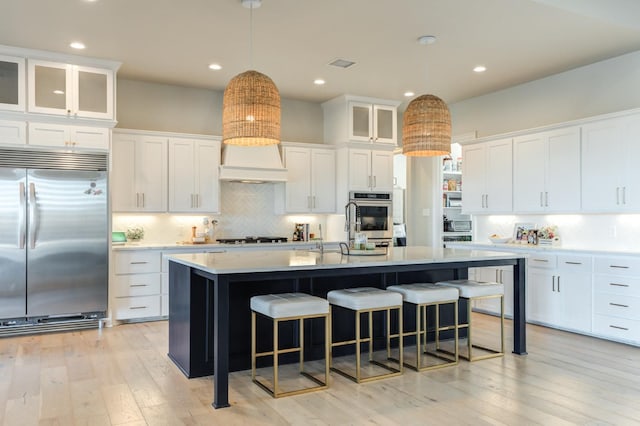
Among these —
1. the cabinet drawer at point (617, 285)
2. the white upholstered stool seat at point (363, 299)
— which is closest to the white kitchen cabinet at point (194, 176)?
the white upholstered stool seat at point (363, 299)

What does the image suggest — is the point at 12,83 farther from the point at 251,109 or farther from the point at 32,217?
the point at 251,109

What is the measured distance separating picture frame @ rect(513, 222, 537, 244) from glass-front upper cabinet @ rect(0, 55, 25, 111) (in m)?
5.75

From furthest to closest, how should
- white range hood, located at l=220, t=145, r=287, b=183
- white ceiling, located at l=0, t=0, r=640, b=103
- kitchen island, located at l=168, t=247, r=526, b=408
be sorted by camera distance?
white range hood, located at l=220, t=145, r=287, b=183, white ceiling, located at l=0, t=0, r=640, b=103, kitchen island, located at l=168, t=247, r=526, b=408

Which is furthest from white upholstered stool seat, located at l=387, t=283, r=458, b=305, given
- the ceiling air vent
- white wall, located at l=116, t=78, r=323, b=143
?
white wall, located at l=116, t=78, r=323, b=143

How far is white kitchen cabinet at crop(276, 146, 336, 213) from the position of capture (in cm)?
690

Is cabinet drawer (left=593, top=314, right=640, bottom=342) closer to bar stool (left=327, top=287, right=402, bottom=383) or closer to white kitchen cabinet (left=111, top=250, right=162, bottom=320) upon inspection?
bar stool (left=327, top=287, right=402, bottom=383)

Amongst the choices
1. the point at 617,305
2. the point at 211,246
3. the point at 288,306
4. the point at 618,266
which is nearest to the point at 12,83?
the point at 211,246

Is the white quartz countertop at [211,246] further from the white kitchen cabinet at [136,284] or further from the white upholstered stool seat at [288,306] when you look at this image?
the white upholstered stool seat at [288,306]

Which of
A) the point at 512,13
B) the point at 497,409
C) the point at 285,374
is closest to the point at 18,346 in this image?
the point at 285,374

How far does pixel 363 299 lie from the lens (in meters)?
3.70

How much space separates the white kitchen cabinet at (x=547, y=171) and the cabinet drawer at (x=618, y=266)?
0.70 m

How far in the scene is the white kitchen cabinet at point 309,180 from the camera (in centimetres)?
690

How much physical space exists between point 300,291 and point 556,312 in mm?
2996

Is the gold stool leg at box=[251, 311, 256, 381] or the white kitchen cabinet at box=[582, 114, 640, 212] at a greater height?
the white kitchen cabinet at box=[582, 114, 640, 212]
